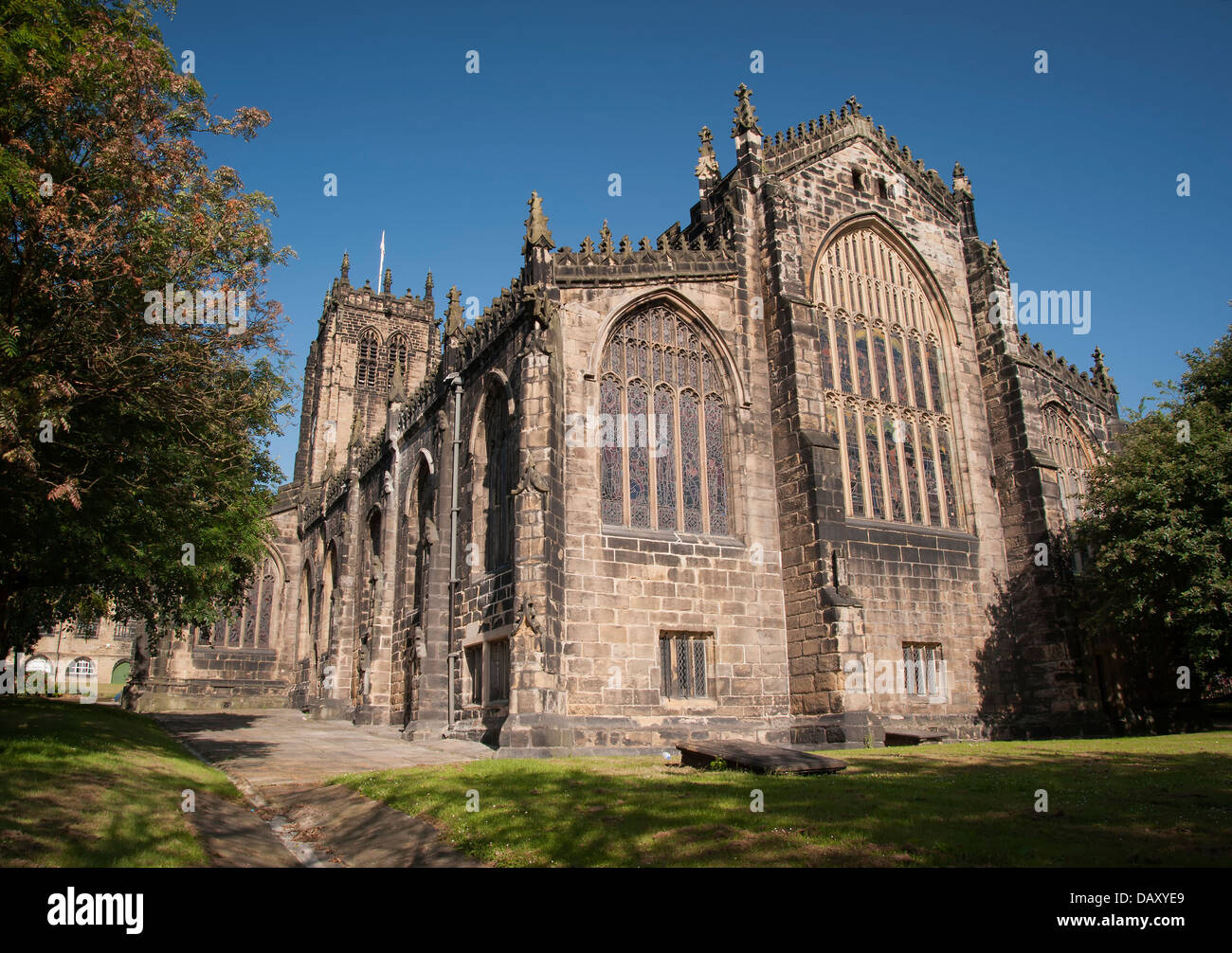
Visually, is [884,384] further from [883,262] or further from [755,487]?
[755,487]

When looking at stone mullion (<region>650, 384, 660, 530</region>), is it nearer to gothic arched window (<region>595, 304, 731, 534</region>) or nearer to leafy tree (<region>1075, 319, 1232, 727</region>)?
gothic arched window (<region>595, 304, 731, 534</region>)

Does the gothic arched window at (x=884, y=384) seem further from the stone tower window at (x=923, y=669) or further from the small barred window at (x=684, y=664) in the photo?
the small barred window at (x=684, y=664)

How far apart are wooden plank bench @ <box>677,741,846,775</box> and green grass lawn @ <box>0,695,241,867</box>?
6990 mm

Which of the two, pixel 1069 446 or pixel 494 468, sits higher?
pixel 1069 446

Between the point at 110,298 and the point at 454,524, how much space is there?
44.6 feet

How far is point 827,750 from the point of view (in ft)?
59.6

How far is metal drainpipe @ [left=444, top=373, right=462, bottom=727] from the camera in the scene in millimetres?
22922

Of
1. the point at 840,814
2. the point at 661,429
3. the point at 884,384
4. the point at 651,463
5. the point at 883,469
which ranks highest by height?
the point at 884,384

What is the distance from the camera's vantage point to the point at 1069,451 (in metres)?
29.3

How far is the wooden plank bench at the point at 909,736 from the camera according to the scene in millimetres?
20203

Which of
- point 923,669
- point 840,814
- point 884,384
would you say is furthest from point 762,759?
point 884,384

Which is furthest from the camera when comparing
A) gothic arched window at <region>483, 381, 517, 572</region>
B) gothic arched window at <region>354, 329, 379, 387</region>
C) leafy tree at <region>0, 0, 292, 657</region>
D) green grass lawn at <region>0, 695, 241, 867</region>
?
gothic arched window at <region>354, 329, 379, 387</region>

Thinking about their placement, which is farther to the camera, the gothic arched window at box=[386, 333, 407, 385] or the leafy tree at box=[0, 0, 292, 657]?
the gothic arched window at box=[386, 333, 407, 385]

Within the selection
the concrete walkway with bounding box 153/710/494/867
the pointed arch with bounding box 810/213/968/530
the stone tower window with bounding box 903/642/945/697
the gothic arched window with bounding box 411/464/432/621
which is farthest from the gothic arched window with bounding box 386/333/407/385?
the stone tower window with bounding box 903/642/945/697
